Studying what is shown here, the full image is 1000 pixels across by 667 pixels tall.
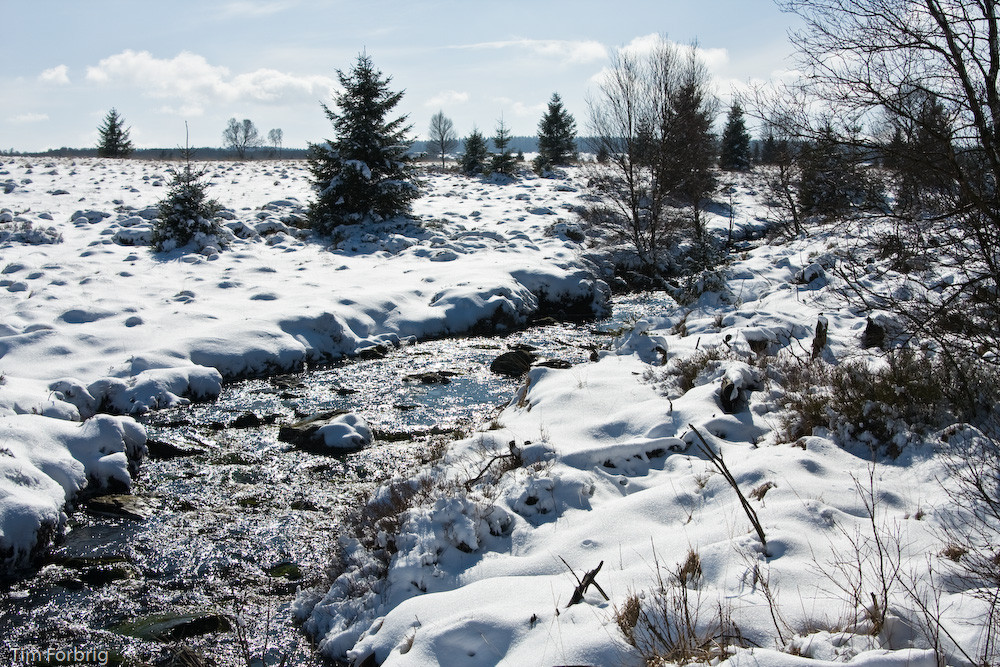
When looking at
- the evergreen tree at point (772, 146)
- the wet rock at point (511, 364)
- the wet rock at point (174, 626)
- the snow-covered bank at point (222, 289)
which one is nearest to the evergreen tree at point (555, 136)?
the snow-covered bank at point (222, 289)

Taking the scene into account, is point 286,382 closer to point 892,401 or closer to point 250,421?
point 250,421

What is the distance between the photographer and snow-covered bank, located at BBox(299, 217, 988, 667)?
9.96ft

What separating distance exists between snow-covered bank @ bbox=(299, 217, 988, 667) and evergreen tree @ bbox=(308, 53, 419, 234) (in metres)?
15.6

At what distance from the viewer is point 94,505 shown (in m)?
6.35

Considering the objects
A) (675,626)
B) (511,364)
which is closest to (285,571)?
(675,626)

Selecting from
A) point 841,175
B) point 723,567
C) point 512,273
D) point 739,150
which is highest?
point 739,150

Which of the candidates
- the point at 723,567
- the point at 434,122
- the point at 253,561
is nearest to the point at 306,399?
the point at 253,561

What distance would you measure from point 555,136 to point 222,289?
32.4m

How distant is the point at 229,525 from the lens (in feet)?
20.2

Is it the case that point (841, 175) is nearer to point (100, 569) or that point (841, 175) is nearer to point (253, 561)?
point (253, 561)

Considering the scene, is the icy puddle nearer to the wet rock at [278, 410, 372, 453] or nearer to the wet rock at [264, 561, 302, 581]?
the wet rock at [264, 561, 302, 581]

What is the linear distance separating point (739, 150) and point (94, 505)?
44.8m

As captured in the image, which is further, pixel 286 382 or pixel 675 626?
pixel 286 382

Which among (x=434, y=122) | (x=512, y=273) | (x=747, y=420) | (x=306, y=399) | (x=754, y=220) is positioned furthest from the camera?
(x=434, y=122)
